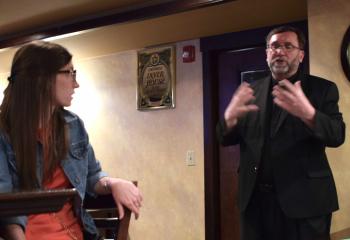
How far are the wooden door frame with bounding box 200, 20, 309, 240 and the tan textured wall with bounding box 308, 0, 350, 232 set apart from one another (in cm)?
86

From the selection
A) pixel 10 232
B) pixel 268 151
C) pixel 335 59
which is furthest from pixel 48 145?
pixel 335 59

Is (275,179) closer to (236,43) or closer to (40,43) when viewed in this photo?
(40,43)

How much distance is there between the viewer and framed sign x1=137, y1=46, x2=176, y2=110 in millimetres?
3836

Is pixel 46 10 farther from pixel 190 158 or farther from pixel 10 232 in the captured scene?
pixel 10 232

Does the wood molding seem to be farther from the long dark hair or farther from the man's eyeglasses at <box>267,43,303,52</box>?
the long dark hair

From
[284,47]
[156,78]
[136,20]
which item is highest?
[136,20]

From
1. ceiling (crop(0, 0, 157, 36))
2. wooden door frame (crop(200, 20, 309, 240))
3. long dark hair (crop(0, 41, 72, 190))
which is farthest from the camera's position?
wooden door frame (crop(200, 20, 309, 240))

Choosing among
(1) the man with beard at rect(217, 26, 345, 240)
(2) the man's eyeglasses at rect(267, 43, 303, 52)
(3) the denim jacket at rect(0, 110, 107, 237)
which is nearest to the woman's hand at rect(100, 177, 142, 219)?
(3) the denim jacket at rect(0, 110, 107, 237)

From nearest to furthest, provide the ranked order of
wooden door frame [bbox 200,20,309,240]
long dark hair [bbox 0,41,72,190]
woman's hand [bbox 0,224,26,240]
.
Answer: woman's hand [bbox 0,224,26,240] → long dark hair [bbox 0,41,72,190] → wooden door frame [bbox 200,20,309,240]

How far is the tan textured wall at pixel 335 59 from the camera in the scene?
2592mm

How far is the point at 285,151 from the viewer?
188 centimetres

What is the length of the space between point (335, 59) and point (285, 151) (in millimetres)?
986

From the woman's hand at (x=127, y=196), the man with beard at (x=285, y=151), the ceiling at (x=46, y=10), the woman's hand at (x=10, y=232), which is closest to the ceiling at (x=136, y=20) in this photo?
the ceiling at (x=46, y=10)

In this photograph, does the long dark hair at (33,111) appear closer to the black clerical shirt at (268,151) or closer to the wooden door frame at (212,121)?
the black clerical shirt at (268,151)
